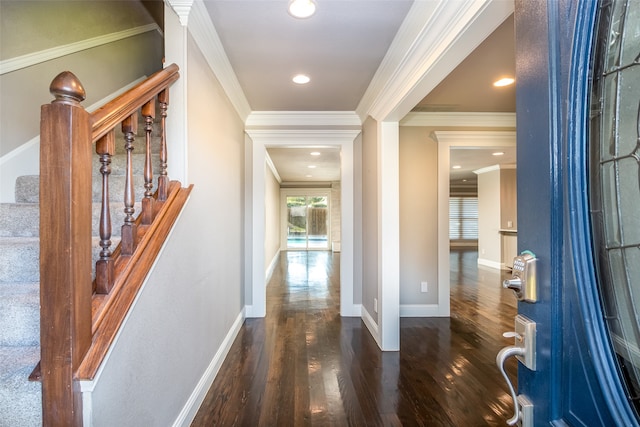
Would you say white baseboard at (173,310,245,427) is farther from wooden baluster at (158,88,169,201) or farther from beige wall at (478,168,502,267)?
beige wall at (478,168,502,267)

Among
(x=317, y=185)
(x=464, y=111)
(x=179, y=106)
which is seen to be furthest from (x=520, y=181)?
(x=317, y=185)

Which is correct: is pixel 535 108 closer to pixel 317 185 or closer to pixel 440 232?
pixel 440 232

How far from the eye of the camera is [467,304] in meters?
4.13

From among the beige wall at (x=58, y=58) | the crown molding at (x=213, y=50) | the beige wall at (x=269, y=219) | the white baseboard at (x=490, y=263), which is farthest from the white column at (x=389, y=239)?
the white baseboard at (x=490, y=263)

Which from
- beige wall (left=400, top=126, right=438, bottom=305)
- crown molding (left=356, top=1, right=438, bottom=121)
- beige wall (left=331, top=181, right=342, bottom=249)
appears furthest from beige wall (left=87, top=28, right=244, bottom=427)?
beige wall (left=331, top=181, right=342, bottom=249)

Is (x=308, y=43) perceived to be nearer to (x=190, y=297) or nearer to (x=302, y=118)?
(x=302, y=118)

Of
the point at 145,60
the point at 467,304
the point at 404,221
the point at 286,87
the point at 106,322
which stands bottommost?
the point at 467,304

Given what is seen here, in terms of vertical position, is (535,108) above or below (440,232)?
above

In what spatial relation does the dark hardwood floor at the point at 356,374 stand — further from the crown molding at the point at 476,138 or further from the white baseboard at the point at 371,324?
the crown molding at the point at 476,138

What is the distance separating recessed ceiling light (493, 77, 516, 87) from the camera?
101 inches

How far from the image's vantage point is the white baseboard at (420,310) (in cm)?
361

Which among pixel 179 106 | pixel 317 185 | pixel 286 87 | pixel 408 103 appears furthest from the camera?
pixel 317 185

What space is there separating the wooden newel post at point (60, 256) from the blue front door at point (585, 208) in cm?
121

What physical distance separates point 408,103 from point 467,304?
3.14 m
